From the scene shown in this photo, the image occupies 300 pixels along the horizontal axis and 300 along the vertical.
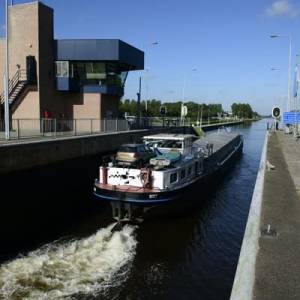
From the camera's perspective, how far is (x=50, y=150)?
21062 millimetres

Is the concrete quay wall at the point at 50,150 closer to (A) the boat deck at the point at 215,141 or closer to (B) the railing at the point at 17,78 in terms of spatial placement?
(A) the boat deck at the point at 215,141

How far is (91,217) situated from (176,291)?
29.2ft

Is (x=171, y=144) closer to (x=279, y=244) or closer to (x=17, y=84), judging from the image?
(x=279, y=244)

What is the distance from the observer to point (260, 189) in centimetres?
1599

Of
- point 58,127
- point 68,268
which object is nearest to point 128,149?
point 68,268

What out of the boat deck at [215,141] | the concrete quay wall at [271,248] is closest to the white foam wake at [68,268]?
the concrete quay wall at [271,248]

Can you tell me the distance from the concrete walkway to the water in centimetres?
255

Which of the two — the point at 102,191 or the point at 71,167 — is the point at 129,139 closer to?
the point at 71,167

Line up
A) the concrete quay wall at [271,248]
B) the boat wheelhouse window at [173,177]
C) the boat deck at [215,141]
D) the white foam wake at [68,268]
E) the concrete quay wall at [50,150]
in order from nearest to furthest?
the concrete quay wall at [271,248] → the white foam wake at [68,268] → the concrete quay wall at [50,150] → the boat wheelhouse window at [173,177] → the boat deck at [215,141]

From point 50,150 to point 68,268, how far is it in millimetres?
8416

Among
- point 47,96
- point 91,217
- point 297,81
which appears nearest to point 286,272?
point 91,217

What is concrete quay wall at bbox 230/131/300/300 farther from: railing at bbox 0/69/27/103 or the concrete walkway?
railing at bbox 0/69/27/103

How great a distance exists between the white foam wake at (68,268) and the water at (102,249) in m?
0.03

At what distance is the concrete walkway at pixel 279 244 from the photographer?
759 centimetres
